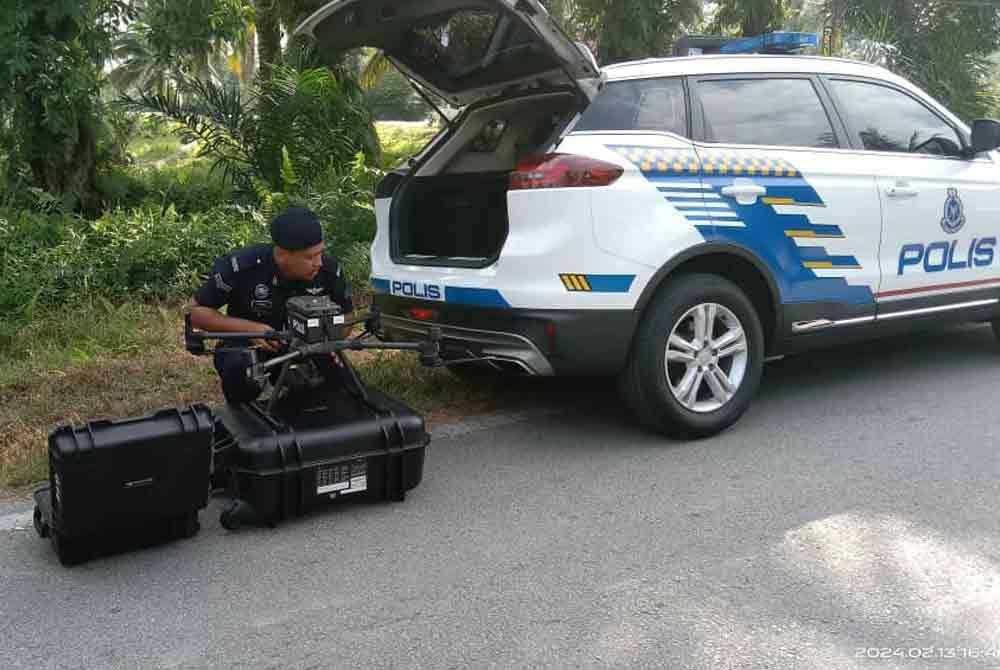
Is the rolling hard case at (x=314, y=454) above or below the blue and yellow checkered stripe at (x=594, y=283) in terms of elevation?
below

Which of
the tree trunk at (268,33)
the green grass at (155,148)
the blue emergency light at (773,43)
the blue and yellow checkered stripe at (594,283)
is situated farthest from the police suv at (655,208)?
the green grass at (155,148)

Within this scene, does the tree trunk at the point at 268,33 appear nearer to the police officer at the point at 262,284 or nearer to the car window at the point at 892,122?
the car window at the point at 892,122

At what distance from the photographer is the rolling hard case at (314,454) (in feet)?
12.2

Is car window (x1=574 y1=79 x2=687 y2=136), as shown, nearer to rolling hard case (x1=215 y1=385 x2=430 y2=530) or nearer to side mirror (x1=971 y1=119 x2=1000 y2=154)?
rolling hard case (x1=215 y1=385 x2=430 y2=530)

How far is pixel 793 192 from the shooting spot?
4.87 meters

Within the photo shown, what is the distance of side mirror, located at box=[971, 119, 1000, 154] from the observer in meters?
5.59

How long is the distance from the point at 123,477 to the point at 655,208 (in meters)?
2.47

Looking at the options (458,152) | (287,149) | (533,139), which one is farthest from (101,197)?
(533,139)

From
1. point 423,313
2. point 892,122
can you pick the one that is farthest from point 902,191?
point 423,313

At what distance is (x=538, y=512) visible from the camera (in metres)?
3.99

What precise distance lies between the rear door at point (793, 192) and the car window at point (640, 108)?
0.34 ft

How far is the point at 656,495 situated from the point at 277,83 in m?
6.50

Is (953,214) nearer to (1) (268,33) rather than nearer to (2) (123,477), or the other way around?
(2) (123,477)

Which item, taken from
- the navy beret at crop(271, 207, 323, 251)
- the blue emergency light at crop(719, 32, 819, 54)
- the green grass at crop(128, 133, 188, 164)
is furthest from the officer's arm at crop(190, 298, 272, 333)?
the green grass at crop(128, 133, 188, 164)
